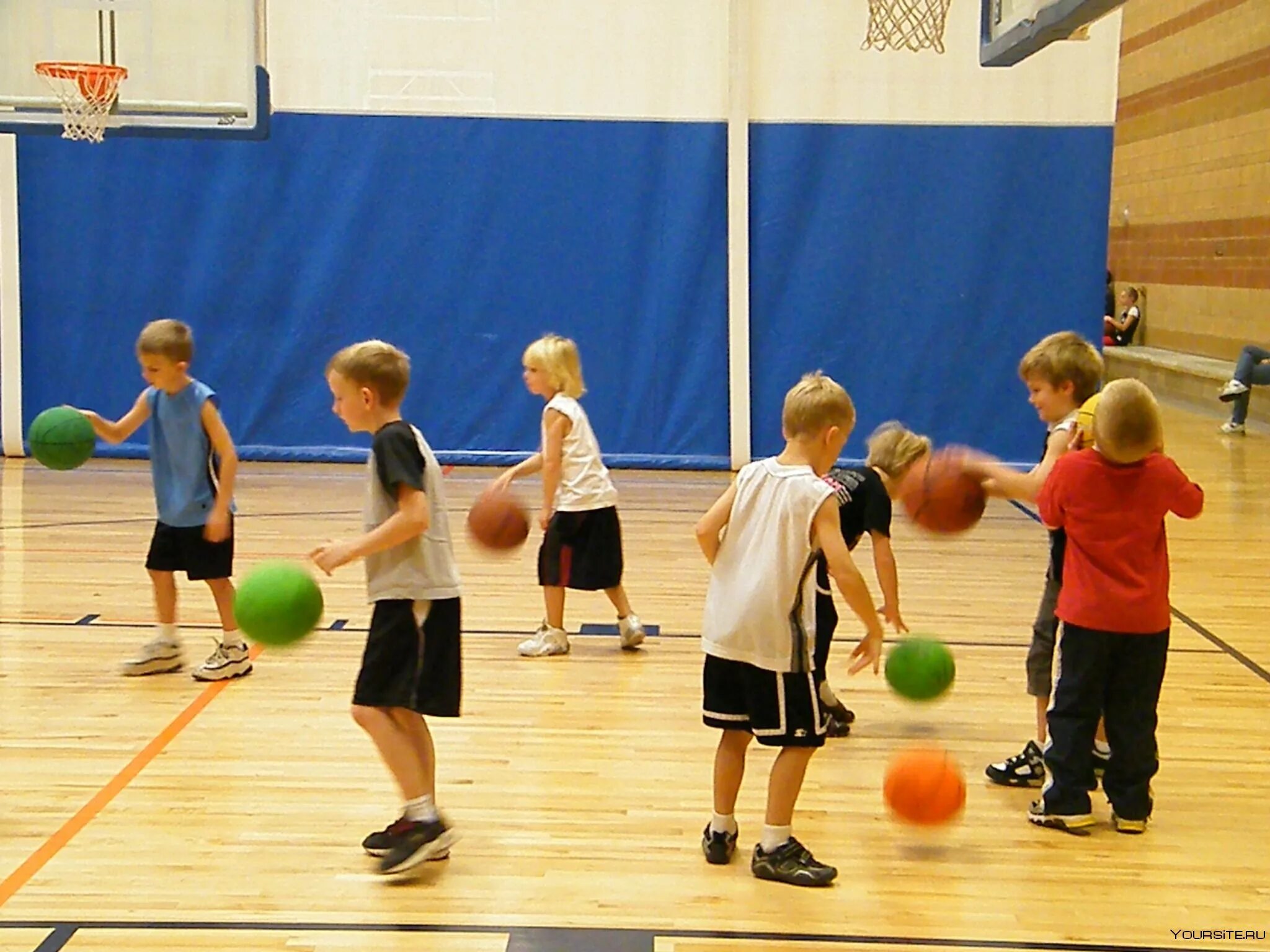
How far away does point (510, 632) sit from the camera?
658 centimetres

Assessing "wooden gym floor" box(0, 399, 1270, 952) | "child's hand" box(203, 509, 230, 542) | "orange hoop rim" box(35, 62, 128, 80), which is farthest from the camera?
"orange hoop rim" box(35, 62, 128, 80)

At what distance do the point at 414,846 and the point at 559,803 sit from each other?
2.25 feet

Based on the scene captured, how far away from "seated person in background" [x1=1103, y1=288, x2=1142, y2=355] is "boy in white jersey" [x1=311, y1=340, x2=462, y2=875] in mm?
16644

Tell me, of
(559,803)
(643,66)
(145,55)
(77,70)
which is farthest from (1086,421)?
(643,66)

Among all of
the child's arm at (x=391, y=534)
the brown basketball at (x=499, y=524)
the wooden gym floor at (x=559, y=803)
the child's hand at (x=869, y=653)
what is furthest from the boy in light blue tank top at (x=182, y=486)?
the child's hand at (x=869, y=653)

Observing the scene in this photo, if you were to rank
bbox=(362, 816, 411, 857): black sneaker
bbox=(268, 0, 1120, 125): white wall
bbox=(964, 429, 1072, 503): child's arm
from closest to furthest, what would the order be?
bbox=(362, 816, 411, 857): black sneaker, bbox=(964, 429, 1072, 503): child's arm, bbox=(268, 0, 1120, 125): white wall

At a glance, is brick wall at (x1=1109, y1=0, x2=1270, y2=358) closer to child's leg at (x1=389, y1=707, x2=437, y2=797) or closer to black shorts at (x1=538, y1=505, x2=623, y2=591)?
black shorts at (x1=538, y1=505, x2=623, y2=591)

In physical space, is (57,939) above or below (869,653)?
below

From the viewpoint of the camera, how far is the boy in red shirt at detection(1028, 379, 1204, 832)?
407 cm

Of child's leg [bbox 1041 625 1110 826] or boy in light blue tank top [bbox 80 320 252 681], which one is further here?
boy in light blue tank top [bbox 80 320 252 681]

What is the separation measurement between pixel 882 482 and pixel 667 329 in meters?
6.58

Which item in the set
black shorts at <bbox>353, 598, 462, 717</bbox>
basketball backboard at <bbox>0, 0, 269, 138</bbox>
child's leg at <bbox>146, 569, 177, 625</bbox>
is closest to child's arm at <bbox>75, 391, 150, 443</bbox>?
child's leg at <bbox>146, 569, 177, 625</bbox>

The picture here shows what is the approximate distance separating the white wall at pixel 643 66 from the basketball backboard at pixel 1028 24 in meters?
3.19

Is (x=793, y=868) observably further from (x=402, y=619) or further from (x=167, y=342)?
(x=167, y=342)
